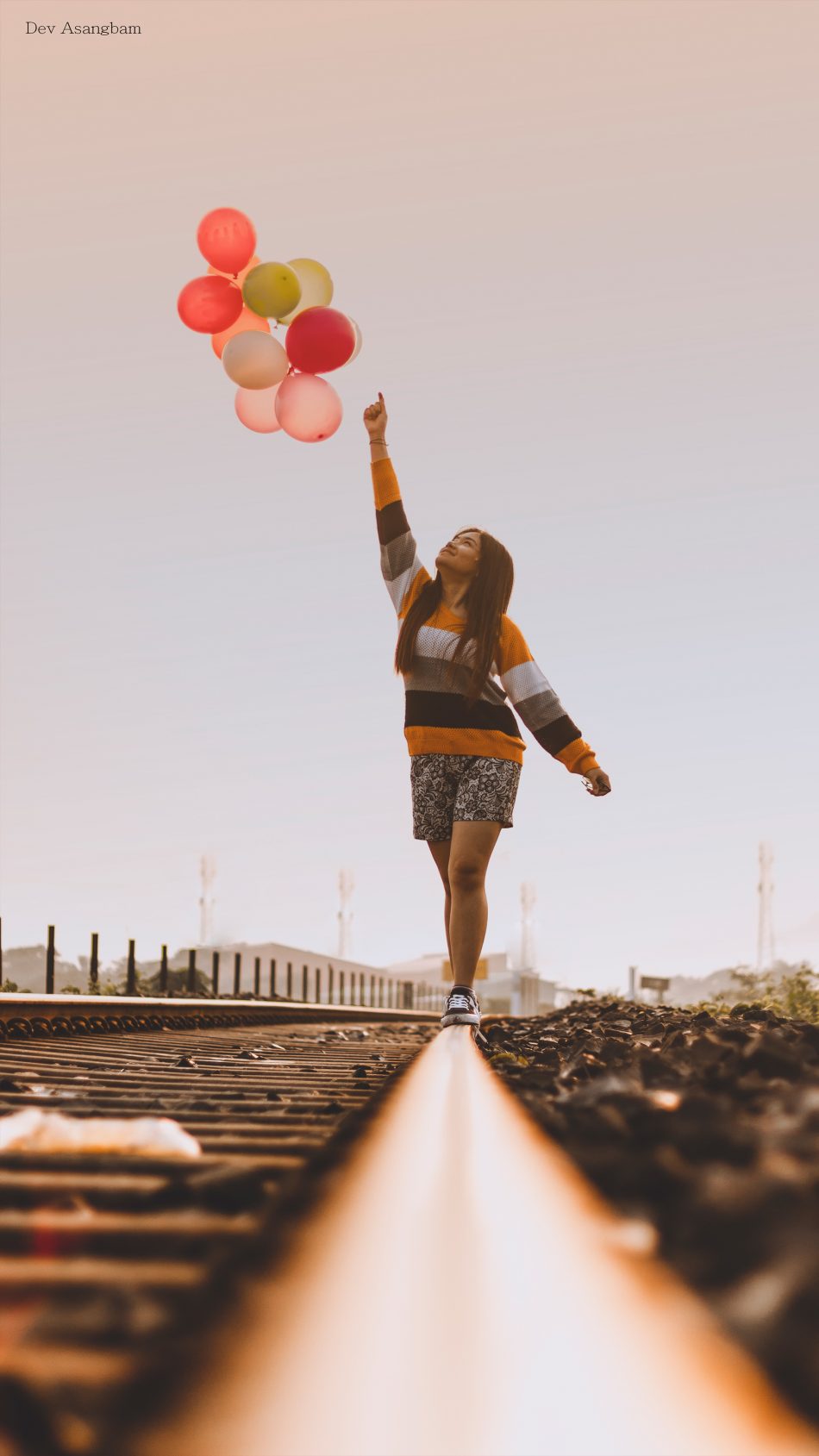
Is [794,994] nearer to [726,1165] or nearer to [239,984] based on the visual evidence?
[239,984]

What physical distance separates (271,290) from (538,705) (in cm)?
325

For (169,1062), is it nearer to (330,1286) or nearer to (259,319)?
(330,1286)

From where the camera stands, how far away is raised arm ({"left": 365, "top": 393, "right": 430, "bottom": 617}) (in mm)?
5387

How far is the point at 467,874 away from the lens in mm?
4688

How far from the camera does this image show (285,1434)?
589 mm

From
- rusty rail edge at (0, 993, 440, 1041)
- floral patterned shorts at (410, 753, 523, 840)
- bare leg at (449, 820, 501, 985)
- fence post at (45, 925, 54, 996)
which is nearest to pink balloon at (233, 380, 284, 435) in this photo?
floral patterned shorts at (410, 753, 523, 840)

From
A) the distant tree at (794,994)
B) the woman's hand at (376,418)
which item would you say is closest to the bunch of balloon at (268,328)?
the woman's hand at (376,418)

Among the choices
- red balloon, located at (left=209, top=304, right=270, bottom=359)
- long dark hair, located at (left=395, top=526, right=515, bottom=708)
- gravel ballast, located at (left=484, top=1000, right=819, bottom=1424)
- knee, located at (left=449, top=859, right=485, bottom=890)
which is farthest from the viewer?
red balloon, located at (left=209, top=304, right=270, bottom=359)

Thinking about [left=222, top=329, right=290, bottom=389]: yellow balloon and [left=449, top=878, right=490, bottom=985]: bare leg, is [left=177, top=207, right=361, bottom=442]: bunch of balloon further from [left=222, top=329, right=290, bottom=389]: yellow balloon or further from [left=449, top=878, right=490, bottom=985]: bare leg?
[left=449, top=878, right=490, bottom=985]: bare leg

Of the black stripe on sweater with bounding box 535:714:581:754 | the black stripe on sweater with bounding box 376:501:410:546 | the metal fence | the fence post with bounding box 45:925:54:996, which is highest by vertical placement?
the black stripe on sweater with bounding box 376:501:410:546

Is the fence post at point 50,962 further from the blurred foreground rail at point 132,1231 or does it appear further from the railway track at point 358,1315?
the railway track at point 358,1315

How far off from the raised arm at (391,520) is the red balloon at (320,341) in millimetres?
1116

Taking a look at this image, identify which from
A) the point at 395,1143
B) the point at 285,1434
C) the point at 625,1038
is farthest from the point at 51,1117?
the point at 625,1038

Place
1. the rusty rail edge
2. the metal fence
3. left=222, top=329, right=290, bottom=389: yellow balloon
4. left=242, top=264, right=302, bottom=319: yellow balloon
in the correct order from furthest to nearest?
the metal fence → left=242, top=264, right=302, bottom=319: yellow balloon → left=222, top=329, right=290, bottom=389: yellow balloon → the rusty rail edge
